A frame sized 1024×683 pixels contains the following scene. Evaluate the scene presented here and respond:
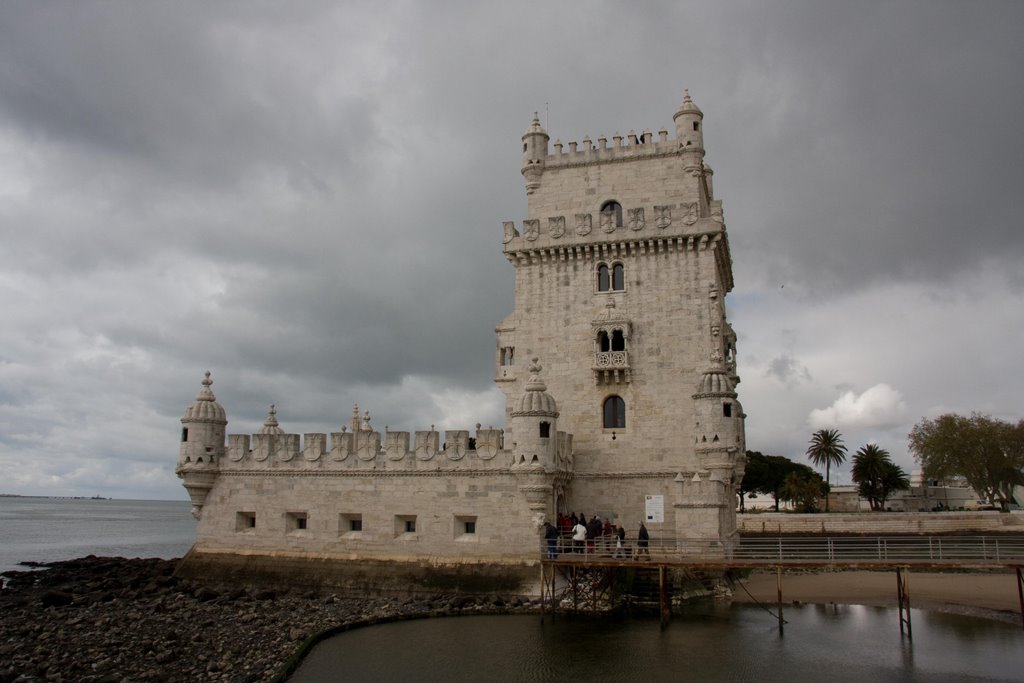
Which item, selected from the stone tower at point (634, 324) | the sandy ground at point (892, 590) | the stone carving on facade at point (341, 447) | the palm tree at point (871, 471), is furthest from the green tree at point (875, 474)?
the stone carving on facade at point (341, 447)

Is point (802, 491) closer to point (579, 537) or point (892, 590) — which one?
point (892, 590)

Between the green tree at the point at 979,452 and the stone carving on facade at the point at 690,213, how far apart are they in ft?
131

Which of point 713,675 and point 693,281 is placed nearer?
point 713,675

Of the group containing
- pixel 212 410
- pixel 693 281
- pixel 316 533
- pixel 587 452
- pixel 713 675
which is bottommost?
pixel 713 675

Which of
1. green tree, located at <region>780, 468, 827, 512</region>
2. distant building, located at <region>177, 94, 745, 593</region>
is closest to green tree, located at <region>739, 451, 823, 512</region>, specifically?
green tree, located at <region>780, 468, 827, 512</region>

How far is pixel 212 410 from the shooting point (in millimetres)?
33531

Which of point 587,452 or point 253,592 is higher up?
point 587,452

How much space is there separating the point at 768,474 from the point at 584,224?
51559 millimetres

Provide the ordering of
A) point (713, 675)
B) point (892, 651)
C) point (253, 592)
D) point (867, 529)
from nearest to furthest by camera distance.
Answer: point (713, 675) < point (892, 651) < point (253, 592) < point (867, 529)

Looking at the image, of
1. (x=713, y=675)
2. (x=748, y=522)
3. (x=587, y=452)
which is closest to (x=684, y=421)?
(x=587, y=452)

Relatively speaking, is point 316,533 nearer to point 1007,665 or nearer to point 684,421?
point 684,421

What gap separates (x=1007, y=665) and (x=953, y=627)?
5429 millimetres

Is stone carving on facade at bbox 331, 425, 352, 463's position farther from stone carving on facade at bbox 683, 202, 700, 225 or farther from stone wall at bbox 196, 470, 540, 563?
stone carving on facade at bbox 683, 202, 700, 225

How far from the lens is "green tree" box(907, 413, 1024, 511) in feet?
190
